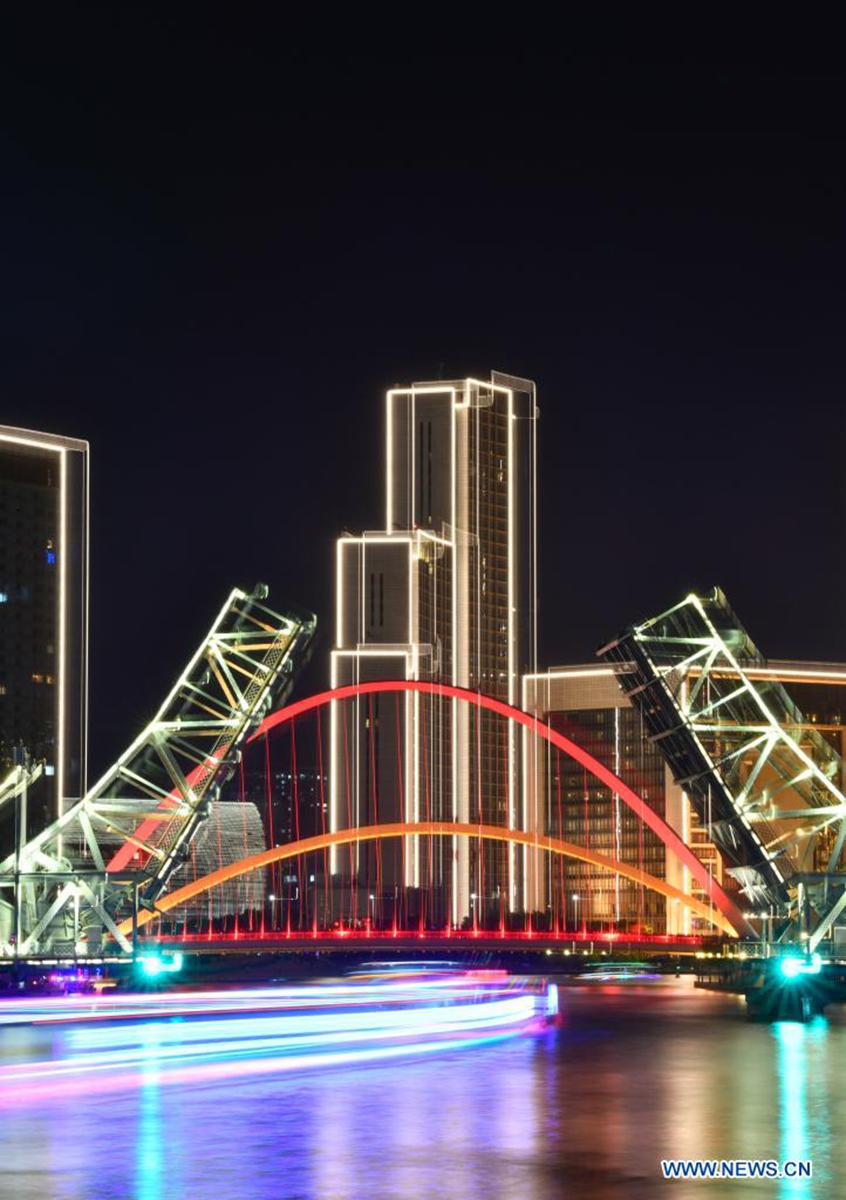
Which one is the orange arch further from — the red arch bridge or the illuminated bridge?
the red arch bridge

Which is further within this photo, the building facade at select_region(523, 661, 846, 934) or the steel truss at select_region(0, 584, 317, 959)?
the building facade at select_region(523, 661, 846, 934)

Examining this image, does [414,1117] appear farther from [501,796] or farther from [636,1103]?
[501,796]

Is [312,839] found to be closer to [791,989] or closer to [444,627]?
[791,989]

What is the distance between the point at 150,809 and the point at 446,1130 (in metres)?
43.0

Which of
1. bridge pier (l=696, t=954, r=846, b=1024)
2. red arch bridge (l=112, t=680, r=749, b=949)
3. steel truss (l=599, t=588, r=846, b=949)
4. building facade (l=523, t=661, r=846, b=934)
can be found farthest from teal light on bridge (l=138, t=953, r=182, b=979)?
building facade (l=523, t=661, r=846, b=934)

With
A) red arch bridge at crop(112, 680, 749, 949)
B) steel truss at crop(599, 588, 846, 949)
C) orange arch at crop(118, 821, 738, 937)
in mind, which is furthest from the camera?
red arch bridge at crop(112, 680, 749, 949)

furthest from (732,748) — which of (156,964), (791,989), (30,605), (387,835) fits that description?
(30,605)

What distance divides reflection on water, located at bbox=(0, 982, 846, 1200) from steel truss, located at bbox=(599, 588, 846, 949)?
22.5 m

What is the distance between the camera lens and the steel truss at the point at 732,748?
158ft

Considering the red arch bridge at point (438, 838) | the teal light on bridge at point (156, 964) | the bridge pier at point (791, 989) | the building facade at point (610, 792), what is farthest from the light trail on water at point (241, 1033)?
the building facade at point (610, 792)

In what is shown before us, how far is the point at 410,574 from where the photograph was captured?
443 feet

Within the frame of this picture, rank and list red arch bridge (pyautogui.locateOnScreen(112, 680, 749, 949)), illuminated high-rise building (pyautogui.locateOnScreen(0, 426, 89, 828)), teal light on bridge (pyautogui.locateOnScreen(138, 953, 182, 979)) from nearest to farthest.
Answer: teal light on bridge (pyautogui.locateOnScreen(138, 953, 182, 979)) < red arch bridge (pyautogui.locateOnScreen(112, 680, 749, 949)) < illuminated high-rise building (pyautogui.locateOnScreen(0, 426, 89, 828))

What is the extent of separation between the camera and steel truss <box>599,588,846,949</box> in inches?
1893

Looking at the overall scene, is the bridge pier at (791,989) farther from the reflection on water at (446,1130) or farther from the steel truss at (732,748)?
the reflection on water at (446,1130)
